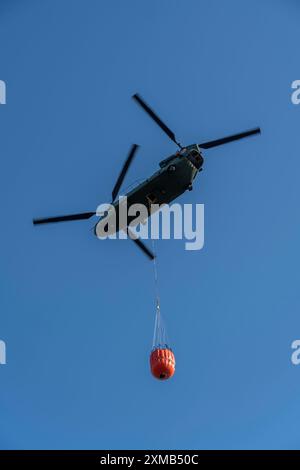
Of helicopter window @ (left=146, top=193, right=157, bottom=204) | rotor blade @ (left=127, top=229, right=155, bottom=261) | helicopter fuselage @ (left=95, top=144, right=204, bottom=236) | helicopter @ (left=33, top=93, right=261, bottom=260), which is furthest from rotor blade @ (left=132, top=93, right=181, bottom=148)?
rotor blade @ (left=127, top=229, right=155, bottom=261)

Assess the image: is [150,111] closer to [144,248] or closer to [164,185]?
[164,185]

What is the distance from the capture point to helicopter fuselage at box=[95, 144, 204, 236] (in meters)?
25.9

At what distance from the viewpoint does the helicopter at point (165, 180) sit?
25.5 m

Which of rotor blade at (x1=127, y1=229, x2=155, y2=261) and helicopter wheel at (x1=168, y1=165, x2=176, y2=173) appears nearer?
helicopter wheel at (x1=168, y1=165, x2=176, y2=173)

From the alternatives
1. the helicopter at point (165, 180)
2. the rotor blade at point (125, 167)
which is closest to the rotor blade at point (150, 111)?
the helicopter at point (165, 180)

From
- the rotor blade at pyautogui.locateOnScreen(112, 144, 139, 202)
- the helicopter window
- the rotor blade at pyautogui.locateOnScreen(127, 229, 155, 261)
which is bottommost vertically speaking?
the rotor blade at pyautogui.locateOnScreen(127, 229, 155, 261)

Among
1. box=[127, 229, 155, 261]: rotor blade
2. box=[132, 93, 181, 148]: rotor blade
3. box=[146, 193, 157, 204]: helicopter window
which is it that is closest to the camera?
box=[132, 93, 181, 148]: rotor blade

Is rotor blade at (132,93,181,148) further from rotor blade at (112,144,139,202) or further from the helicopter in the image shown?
rotor blade at (112,144,139,202)

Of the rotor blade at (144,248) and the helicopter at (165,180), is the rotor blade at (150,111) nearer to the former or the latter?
the helicopter at (165,180)

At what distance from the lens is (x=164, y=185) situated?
26.2 metres

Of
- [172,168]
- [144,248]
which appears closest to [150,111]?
[172,168]
